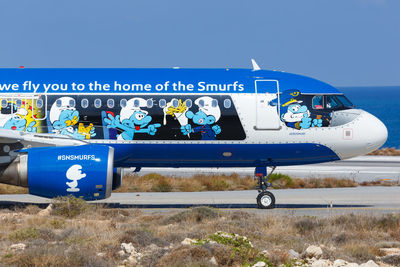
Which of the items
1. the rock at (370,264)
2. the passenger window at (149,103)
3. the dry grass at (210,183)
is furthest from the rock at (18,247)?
the dry grass at (210,183)

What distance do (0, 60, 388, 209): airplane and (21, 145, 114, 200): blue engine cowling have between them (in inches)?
44.8

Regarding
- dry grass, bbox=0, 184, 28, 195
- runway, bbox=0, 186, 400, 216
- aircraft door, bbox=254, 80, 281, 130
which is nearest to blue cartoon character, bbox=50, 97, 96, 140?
runway, bbox=0, 186, 400, 216

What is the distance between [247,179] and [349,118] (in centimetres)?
1195

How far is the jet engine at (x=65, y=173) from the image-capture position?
2059cm

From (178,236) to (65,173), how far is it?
573 centimetres

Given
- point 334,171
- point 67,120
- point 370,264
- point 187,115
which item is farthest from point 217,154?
point 334,171

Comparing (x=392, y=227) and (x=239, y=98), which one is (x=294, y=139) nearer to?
(x=239, y=98)

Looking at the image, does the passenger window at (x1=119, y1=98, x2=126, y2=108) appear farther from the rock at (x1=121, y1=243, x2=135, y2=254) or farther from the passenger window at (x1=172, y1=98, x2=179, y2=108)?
the rock at (x1=121, y1=243, x2=135, y2=254)

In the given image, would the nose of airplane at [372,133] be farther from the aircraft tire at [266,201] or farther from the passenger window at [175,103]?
the passenger window at [175,103]

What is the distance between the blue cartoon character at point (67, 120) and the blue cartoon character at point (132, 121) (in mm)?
664

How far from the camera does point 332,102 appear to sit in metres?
22.7

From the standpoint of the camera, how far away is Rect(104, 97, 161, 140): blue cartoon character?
2217 centimetres

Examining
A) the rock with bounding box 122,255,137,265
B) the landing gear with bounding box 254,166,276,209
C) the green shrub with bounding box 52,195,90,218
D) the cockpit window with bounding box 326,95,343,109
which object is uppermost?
the cockpit window with bounding box 326,95,343,109

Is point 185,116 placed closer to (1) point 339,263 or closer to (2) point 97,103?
(2) point 97,103
